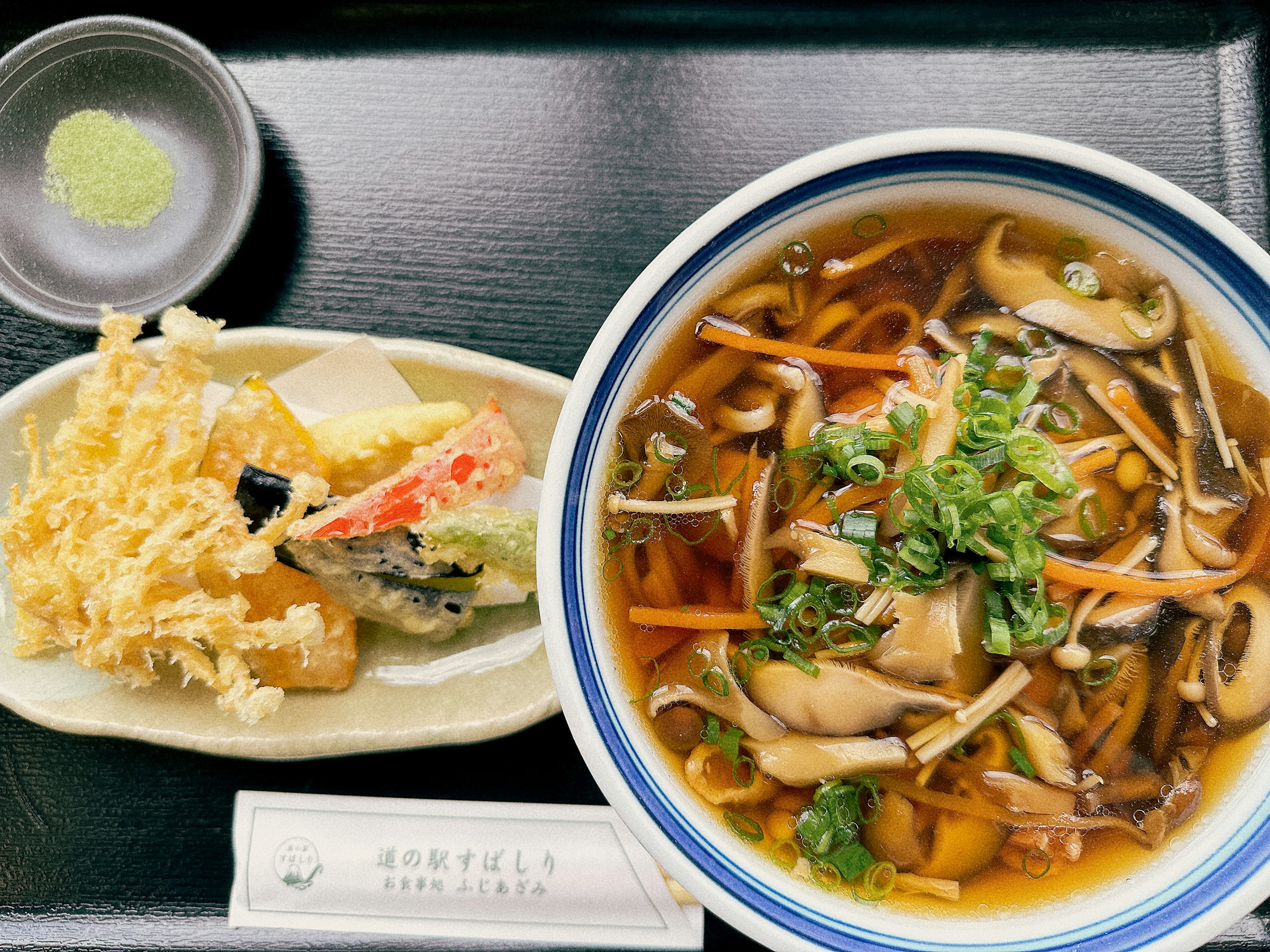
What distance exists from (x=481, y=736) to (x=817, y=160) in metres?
1.22

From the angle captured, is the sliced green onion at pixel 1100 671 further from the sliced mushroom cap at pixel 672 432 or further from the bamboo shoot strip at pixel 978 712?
the sliced mushroom cap at pixel 672 432

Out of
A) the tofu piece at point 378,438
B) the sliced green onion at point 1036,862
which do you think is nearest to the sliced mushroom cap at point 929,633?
the sliced green onion at point 1036,862

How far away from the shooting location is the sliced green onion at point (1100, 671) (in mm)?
1369

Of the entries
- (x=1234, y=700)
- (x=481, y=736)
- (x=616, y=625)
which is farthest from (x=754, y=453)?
(x=1234, y=700)

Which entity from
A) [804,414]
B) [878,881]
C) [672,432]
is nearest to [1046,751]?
[878,881]

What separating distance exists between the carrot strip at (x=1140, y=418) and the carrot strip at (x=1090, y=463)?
83 mm

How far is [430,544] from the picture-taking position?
157 centimetres

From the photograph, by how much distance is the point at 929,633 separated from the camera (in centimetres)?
131

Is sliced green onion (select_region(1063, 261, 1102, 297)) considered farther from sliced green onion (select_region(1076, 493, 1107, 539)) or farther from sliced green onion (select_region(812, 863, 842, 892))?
sliced green onion (select_region(812, 863, 842, 892))

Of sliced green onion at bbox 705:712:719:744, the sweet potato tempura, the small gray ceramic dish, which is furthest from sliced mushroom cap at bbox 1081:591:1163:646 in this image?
the small gray ceramic dish

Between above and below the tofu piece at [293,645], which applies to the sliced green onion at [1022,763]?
below

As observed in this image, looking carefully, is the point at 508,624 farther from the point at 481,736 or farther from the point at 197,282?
the point at 197,282

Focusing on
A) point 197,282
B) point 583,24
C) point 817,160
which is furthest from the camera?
point 583,24

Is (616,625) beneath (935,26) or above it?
beneath
